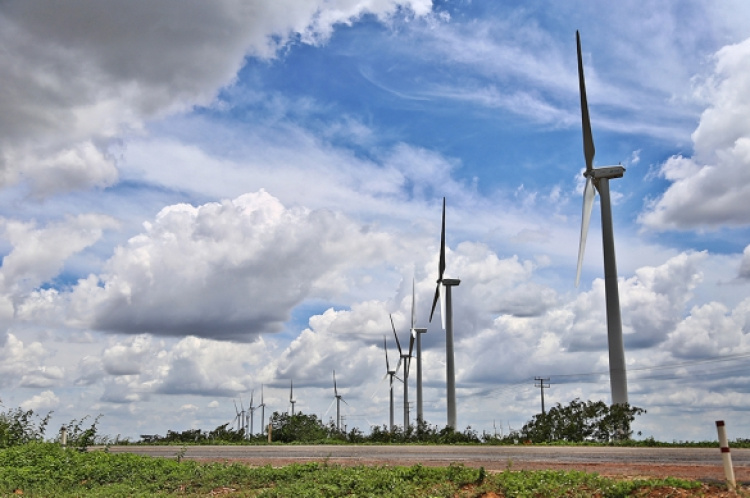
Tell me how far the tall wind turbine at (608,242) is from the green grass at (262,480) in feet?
78.3

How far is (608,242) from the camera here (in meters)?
42.8

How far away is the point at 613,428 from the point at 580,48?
2617 centimetres

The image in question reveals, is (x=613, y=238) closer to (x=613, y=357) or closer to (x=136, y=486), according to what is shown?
(x=613, y=357)

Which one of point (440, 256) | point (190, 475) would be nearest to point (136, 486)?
point (190, 475)

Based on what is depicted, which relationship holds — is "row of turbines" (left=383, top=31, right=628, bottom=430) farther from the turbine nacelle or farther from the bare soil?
the bare soil

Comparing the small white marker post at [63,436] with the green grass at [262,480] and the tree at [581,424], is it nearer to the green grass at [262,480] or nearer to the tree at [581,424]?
the green grass at [262,480]

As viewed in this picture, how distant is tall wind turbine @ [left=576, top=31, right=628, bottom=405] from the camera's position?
129ft

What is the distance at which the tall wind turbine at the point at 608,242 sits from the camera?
1549 inches

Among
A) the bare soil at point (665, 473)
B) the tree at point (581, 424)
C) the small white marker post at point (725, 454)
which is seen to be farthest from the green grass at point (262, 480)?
the tree at point (581, 424)

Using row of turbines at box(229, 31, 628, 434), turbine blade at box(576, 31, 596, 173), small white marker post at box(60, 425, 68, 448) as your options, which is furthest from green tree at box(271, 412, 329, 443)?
turbine blade at box(576, 31, 596, 173)

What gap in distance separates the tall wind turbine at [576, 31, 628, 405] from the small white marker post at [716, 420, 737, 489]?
26148 mm

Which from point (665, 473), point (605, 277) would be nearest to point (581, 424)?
point (605, 277)

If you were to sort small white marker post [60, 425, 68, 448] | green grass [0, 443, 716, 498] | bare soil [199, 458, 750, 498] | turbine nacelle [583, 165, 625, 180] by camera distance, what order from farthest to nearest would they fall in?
turbine nacelle [583, 165, 625, 180]
small white marker post [60, 425, 68, 448]
green grass [0, 443, 716, 498]
bare soil [199, 458, 750, 498]

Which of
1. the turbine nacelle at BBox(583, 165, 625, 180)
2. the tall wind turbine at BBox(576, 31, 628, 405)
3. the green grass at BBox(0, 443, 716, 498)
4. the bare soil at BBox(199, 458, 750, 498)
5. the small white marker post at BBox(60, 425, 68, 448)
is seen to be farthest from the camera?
the turbine nacelle at BBox(583, 165, 625, 180)
